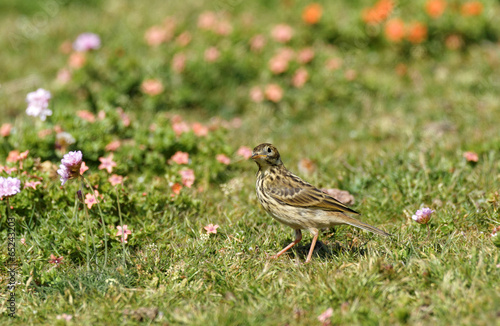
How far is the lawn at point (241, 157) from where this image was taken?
185 inches

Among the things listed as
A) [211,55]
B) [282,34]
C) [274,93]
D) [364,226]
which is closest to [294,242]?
[364,226]

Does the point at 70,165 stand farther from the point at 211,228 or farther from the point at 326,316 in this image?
the point at 326,316

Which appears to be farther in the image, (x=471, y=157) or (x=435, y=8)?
(x=435, y=8)

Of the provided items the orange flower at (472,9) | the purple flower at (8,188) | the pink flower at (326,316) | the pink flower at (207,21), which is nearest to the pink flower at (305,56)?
the pink flower at (207,21)

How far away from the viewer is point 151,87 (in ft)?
30.7

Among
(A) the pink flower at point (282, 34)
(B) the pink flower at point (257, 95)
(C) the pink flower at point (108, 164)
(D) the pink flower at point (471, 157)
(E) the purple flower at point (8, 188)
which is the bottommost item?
(D) the pink flower at point (471, 157)

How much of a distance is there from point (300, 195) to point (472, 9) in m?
7.02

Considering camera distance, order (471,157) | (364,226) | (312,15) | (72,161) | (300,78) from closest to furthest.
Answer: (72,161), (364,226), (471,157), (300,78), (312,15)

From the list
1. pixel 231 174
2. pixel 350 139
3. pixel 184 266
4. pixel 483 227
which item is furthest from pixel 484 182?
pixel 184 266

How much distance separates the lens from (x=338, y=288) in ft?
15.1

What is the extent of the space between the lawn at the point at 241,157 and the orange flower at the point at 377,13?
4 centimetres

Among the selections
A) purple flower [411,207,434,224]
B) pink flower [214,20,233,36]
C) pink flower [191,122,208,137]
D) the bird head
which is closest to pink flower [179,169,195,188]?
pink flower [191,122,208,137]

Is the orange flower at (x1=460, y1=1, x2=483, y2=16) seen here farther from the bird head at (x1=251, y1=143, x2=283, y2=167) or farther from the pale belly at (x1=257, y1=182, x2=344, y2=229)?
the pale belly at (x1=257, y1=182, x2=344, y2=229)

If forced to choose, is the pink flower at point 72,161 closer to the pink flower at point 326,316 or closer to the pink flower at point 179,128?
the pink flower at point 326,316
